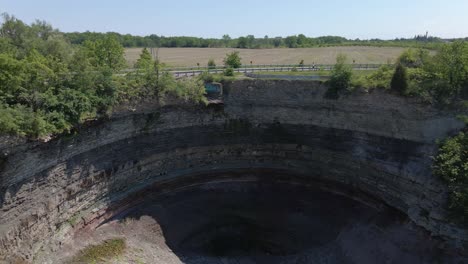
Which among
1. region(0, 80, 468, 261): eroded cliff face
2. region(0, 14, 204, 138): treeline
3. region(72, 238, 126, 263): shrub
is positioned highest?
region(0, 14, 204, 138): treeline

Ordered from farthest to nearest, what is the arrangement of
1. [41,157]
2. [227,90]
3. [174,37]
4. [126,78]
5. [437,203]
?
[174,37] < [227,90] < [126,78] < [437,203] < [41,157]

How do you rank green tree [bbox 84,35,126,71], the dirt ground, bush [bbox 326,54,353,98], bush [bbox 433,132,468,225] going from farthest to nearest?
green tree [bbox 84,35,126,71]
bush [bbox 326,54,353,98]
the dirt ground
bush [bbox 433,132,468,225]

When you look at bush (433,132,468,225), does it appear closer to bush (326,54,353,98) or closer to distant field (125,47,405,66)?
bush (326,54,353,98)

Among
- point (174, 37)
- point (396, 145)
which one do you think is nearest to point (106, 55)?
point (396, 145)

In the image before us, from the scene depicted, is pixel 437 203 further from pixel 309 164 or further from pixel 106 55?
pixel 106 55

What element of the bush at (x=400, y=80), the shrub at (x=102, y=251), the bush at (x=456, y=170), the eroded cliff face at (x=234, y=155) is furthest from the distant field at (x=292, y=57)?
the shrub at (x=102, y=251)

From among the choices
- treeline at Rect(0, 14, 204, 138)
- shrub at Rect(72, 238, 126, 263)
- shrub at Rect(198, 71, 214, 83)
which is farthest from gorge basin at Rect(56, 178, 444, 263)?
shrub at Rect(198, 71, 214, 83)

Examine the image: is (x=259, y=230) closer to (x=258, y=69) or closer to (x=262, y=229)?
(x=262, y=229)
